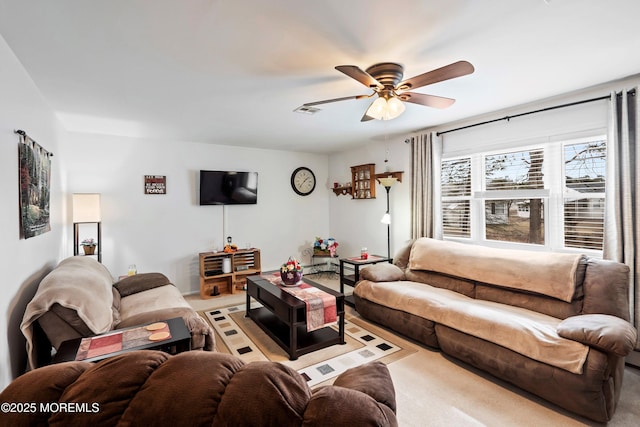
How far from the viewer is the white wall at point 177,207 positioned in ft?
13.7

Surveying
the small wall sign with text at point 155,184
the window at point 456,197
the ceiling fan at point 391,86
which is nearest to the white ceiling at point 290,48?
the ceiling fan at point 391,86

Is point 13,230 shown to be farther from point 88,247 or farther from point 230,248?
point 230,248

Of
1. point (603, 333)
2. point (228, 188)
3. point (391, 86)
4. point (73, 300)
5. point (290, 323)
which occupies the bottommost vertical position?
point (290, 323)

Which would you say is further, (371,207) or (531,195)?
(371,207)

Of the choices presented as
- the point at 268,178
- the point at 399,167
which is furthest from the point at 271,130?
the point at 399,167

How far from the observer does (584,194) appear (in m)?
2.83

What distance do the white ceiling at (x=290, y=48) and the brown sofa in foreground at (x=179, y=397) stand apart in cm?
163

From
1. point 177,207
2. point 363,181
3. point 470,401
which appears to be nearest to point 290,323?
point 470,401

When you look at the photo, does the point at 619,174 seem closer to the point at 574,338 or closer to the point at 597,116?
the point at 597,116

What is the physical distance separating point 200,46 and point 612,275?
345 centimetres

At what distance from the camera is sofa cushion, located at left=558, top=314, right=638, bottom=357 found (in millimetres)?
1831

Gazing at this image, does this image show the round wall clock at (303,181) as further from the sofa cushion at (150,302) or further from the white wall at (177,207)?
the sofa cushion at (150,302)

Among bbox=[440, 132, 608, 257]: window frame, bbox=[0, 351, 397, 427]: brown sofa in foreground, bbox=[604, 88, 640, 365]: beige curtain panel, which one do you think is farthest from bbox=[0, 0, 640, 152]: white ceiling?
bbox=[0, 351, 397, 427]: brown sofa in foreground

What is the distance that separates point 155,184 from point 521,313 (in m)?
4.81
